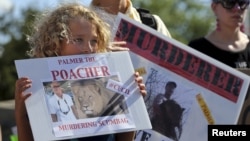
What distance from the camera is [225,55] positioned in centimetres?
574

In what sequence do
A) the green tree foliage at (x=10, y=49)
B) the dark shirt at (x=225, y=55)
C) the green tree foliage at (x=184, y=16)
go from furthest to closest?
the green tree foliage at (x=184, y=16) → the green tree foliage at (x=10, y=49) → the dark shirt at (x=225, y=55)

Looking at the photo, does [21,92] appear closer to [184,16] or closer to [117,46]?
[117,46]

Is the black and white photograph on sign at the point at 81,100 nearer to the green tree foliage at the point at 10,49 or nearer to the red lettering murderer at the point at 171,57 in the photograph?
the red lettering murderer at the point at 171,57

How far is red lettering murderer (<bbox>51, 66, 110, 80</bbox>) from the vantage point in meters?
3.84

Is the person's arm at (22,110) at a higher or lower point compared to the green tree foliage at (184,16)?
higher

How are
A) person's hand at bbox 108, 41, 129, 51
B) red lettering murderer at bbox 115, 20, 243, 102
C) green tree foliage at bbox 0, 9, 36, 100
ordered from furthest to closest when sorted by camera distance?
green tree foliage at bbox 0, 9, 36, 100 → red lettering murderer at bbox 115, 20, 243, 102 → person's hand at bbox 108, 41, 129, 51

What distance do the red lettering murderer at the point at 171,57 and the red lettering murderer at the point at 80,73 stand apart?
66cm

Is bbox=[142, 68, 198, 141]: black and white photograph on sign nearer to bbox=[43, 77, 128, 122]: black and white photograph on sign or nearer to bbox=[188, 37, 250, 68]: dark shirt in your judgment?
bbox=[43, 77, 128, 122]: black and white photograph on sign

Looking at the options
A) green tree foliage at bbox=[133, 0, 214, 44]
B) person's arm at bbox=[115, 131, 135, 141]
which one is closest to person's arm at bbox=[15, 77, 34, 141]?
person's arm at bbox=[115, 131, 135, 141]

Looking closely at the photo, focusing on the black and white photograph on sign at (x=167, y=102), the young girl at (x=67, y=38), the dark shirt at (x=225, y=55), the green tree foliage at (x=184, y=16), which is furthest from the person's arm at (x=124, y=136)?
the green tree foliage at (x=184, y=16)

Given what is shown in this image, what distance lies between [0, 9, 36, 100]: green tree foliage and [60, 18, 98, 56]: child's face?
31023 millimetres

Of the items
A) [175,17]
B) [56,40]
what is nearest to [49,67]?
[56,40]

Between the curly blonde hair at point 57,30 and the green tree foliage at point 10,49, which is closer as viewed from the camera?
the curly blonde hair at point 57,30

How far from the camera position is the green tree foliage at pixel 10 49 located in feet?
118
